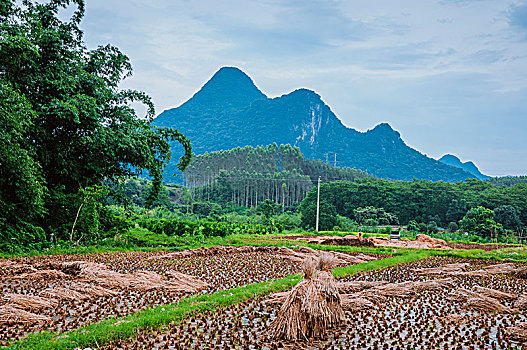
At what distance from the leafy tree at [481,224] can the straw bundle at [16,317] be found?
28.6m

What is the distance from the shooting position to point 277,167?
251ft

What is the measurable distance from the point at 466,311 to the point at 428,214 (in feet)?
142

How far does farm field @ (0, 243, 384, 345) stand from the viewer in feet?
18.5

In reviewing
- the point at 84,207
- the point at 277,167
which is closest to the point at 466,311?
the point at 84,207

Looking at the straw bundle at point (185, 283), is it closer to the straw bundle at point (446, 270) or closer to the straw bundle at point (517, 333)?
the straw bundle at point (517, 333)

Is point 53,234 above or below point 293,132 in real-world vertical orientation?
below

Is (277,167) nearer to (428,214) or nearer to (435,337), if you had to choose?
(428,214)

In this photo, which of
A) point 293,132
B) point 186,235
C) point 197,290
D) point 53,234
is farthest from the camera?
point 293,132

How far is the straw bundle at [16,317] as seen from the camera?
17.4 feet

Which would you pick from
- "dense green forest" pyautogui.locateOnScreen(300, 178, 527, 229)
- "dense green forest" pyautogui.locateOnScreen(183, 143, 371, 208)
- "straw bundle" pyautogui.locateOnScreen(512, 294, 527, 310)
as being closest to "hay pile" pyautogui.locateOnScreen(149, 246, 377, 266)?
"straw bundle" pyautogui.locateOnScreen(512, 294, 527, 310)

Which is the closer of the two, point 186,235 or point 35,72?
point 35,72

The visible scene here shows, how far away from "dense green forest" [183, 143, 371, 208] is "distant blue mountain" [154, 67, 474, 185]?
4998cm

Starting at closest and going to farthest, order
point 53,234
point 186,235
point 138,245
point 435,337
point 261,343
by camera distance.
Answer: point 261,343 < point 435,337 < point 53,234 < point 138,245 < point 186,235

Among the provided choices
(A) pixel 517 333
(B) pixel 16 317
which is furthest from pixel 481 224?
(B) pixel 16 317
